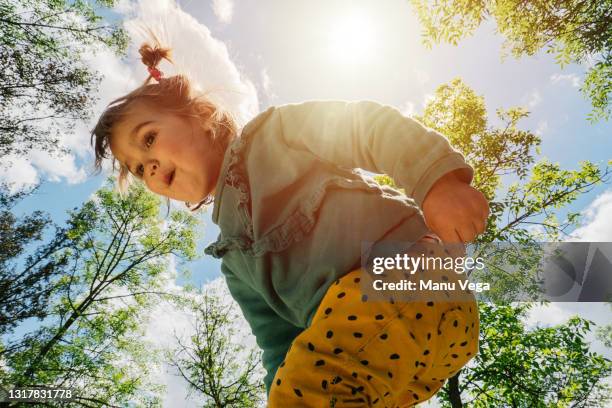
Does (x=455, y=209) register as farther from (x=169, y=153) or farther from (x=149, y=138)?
(x=149, y=138)

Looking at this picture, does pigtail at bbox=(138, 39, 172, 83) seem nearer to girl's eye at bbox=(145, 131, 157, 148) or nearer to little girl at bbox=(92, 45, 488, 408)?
little girl at bbox=(92, 45, 488, 408)

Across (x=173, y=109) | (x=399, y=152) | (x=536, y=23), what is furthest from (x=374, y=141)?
(x=536, y=23)

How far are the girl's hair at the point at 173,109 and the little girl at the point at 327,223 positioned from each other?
0.14ft

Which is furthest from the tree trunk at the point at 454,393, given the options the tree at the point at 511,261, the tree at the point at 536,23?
the tree at the point at 536,23

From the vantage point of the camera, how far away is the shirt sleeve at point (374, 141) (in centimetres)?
121

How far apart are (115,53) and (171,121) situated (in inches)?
435

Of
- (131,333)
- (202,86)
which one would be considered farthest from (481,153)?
(131,333)

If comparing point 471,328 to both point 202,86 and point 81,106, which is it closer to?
point 202,86

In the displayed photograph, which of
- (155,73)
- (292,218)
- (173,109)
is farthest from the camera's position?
(155,73)

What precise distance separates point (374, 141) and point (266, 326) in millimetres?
1235

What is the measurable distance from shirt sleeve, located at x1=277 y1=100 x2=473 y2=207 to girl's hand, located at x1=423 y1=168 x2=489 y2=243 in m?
0.03

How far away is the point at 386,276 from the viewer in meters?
1.24

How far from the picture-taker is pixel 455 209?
3.65ft

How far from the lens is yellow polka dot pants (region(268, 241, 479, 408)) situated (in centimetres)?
109
